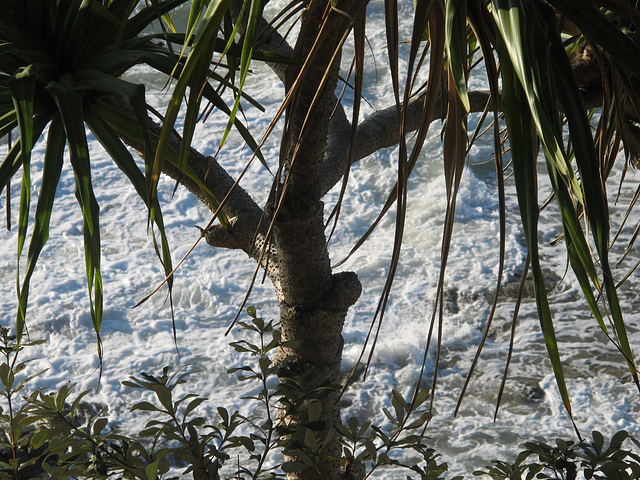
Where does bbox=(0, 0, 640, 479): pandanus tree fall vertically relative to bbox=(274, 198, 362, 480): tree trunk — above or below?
above

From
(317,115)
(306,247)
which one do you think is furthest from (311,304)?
(317,115)

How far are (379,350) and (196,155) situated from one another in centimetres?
321

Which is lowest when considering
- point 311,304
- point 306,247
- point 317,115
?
point 311,304

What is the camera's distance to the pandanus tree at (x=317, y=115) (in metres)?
0.59

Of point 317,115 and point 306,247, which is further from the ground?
point 317,115

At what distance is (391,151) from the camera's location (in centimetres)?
685

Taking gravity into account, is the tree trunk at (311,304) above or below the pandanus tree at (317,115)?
below

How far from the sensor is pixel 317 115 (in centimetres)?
116

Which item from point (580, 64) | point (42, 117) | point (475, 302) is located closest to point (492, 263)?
point (475, 302)

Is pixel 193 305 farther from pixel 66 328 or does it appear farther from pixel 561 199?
pixel 561 199

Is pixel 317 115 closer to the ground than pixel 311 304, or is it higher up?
higher up

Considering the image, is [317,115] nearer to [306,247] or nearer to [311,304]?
[306,247]

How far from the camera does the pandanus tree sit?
595 mm

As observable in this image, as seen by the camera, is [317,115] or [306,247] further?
[306,247]
